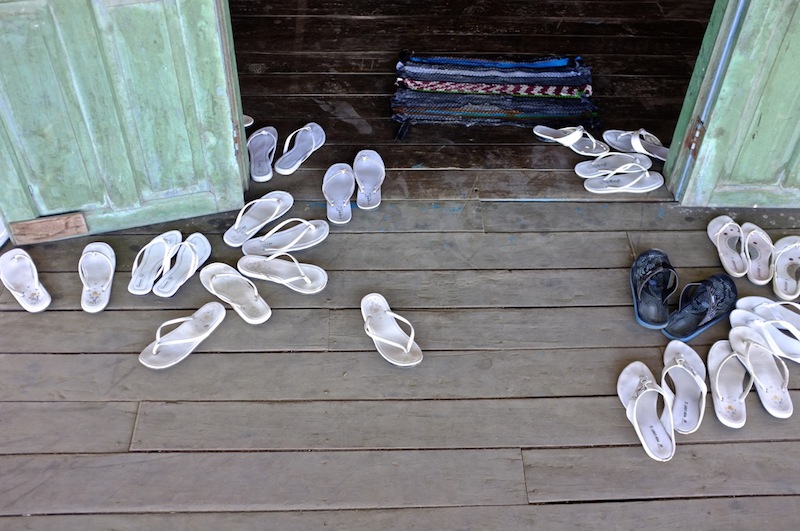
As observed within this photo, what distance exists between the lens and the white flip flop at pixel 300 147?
278 centimetres

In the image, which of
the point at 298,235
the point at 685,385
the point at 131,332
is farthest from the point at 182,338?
the point at 685,385

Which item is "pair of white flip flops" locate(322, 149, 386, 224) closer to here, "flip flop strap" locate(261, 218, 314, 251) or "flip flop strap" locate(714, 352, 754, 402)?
"flip flop strap" locate(261, 218, 314, 251)

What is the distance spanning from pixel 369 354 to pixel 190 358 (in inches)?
20.7

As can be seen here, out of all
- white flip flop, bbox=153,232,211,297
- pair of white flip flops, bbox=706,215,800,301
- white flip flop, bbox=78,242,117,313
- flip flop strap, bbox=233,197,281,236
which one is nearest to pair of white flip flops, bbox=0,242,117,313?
white flip flop, bbox=78,242,117,313

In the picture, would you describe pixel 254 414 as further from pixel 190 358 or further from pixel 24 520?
pixel 24 520

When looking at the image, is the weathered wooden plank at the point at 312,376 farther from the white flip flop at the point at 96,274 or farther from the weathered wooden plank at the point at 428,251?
the weathered wooden plank at the point at 428,251

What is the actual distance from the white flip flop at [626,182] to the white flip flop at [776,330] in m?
0.65

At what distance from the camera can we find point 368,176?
2.75m

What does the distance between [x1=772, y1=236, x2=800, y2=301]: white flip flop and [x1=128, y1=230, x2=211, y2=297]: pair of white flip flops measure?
190 centimetres

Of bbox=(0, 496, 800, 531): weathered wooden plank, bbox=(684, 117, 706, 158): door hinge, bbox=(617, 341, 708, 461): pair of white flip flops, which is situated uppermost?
bbox=(684, 117, 706, 158): door hinge

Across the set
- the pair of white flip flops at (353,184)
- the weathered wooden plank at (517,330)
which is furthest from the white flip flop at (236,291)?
the pair of white flip flops at (353,184)

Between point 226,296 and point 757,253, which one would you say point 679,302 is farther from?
point 226,296

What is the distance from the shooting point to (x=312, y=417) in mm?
1983

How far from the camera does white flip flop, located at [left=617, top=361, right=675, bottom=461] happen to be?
1.93 meters
